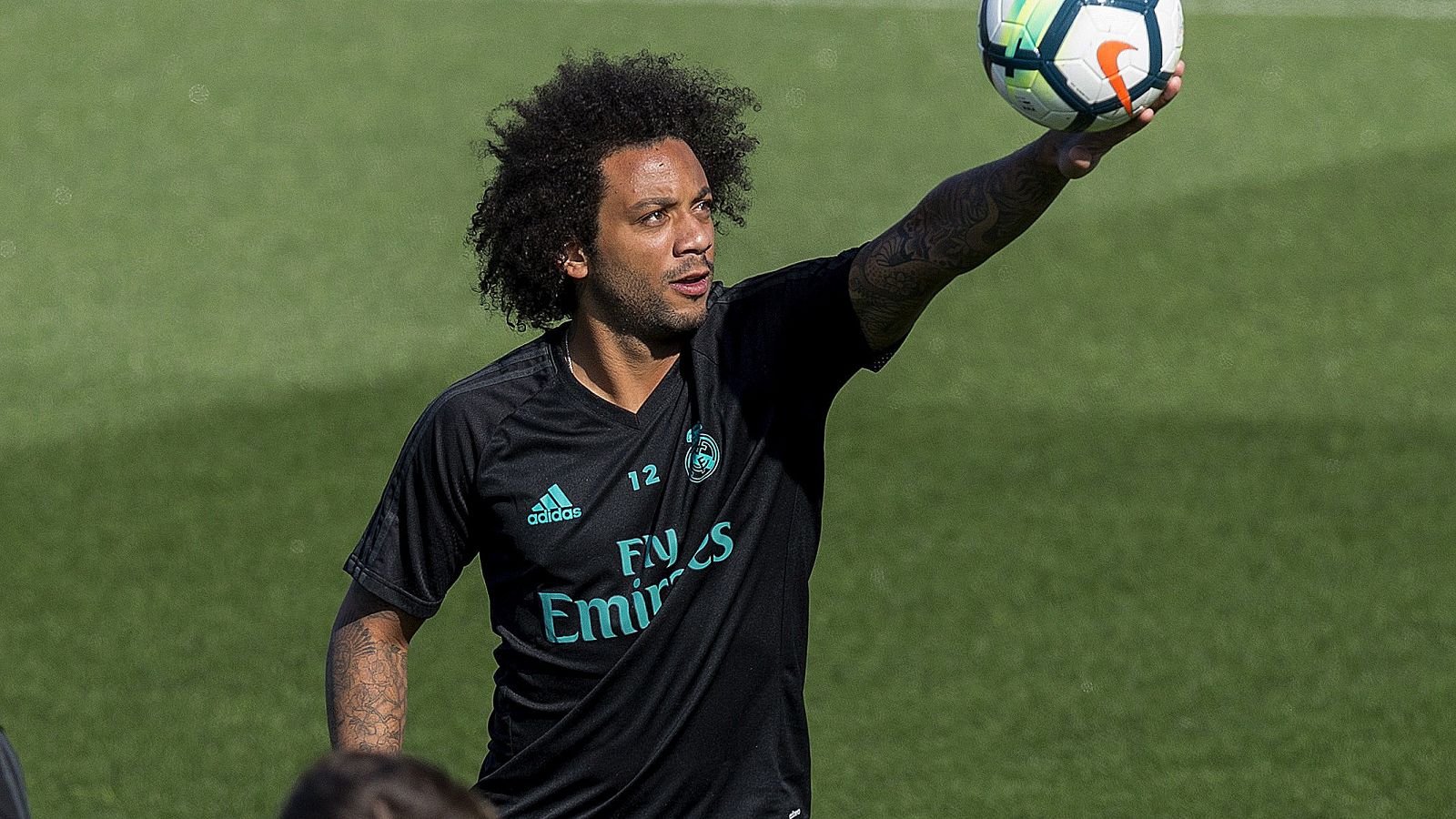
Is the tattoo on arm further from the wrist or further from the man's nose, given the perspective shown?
the man's nose

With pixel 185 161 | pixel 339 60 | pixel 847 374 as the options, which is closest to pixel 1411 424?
pixel 847 374

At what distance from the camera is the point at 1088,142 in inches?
179

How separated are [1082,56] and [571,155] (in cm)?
133

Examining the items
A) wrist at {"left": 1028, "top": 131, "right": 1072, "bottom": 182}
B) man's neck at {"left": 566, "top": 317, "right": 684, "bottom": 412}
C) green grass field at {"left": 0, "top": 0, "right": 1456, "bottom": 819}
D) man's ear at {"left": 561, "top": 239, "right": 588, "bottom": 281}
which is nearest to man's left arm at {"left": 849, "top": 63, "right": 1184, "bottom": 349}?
wrist at {"left": 1028, "top": 131, "right": 1072, "bottom": 182}

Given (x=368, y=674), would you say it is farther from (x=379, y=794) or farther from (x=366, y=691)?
(x=379, y=794)

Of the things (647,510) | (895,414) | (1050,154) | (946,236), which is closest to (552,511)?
(647,510)

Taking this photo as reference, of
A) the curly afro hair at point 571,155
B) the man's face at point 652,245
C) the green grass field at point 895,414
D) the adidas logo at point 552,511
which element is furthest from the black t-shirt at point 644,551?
the green grass field at point 895,414

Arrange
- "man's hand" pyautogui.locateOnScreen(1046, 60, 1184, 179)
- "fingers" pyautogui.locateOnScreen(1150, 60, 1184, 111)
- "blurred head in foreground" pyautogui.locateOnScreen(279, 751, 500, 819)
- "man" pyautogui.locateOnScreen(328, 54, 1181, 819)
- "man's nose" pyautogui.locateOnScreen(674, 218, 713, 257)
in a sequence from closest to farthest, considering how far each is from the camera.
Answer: "blurred head in foreground" pyautogui.locateOnScreen(279, 751, 500, 819) → "man's hand" pyautogui.locateOnScreen(1046, 60, 1184, 179) → "fingers" pyautogui.locateOnScreen(1150, 60, 1184, 111) → "man" pyautogui.locateOnScreen(328, 54, 1181, 819) → "man's nose" pyautogui.locateOnScreen(674, 218, 713, 257)

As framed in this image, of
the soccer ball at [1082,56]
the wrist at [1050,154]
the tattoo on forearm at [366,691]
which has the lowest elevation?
the tattoo on forearm at [366,691]

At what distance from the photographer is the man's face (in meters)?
5.01

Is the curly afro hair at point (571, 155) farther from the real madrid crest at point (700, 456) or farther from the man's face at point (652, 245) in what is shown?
the real madrid crest at point (700, 456)

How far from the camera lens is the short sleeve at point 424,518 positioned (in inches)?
194

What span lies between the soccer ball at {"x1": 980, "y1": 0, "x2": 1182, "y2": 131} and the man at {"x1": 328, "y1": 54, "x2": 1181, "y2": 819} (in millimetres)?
117

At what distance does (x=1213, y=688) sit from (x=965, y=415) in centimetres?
362
